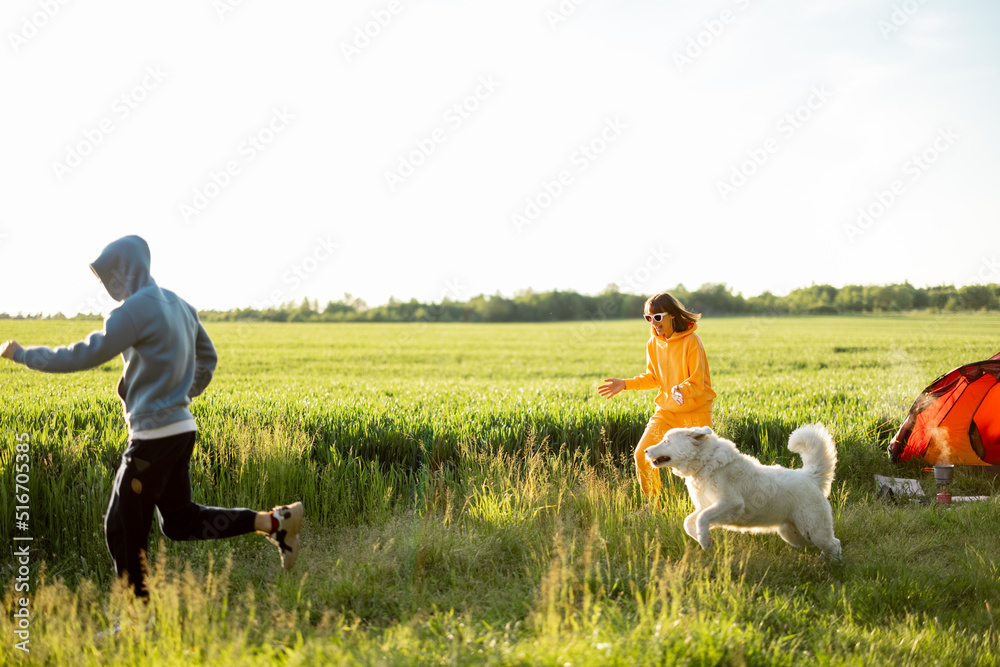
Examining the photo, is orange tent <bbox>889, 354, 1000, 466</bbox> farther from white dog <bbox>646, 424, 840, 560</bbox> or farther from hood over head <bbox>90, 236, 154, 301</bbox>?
hood over head <bbox>90, 236, 154, 301</bbox>

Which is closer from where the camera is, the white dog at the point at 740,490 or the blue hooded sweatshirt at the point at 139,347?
the blue hooded sweatshirt at the point at 139,347

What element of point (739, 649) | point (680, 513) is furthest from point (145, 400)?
point (680, 513)

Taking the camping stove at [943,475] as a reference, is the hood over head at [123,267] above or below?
above

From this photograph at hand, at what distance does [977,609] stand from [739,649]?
7.04 feet

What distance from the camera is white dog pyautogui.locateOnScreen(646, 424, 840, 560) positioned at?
448 centimetres

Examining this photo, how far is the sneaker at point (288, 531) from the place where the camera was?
4.08 meters

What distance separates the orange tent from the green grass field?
34 cm

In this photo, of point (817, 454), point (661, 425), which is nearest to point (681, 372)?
point (661, 425)

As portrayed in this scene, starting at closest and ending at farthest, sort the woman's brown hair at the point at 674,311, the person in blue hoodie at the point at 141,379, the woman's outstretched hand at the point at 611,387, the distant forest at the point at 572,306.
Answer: the person in blue hoodie at the point at 141,379 < the woman's brown hair at the point at 674,311 < the woman's outstretched hand at the point at 611,387 < the distant forest at the point at 572,306

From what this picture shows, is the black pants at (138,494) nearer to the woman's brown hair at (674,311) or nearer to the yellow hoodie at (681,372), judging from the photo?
the yellow hoodie at (681,372)

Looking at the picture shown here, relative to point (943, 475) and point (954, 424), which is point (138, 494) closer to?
point (943, 475)

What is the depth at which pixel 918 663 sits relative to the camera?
341 cm

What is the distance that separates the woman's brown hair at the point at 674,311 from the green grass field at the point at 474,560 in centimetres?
163

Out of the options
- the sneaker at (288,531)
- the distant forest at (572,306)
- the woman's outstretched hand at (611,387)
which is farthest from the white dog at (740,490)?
the distant forest at (572,306)
